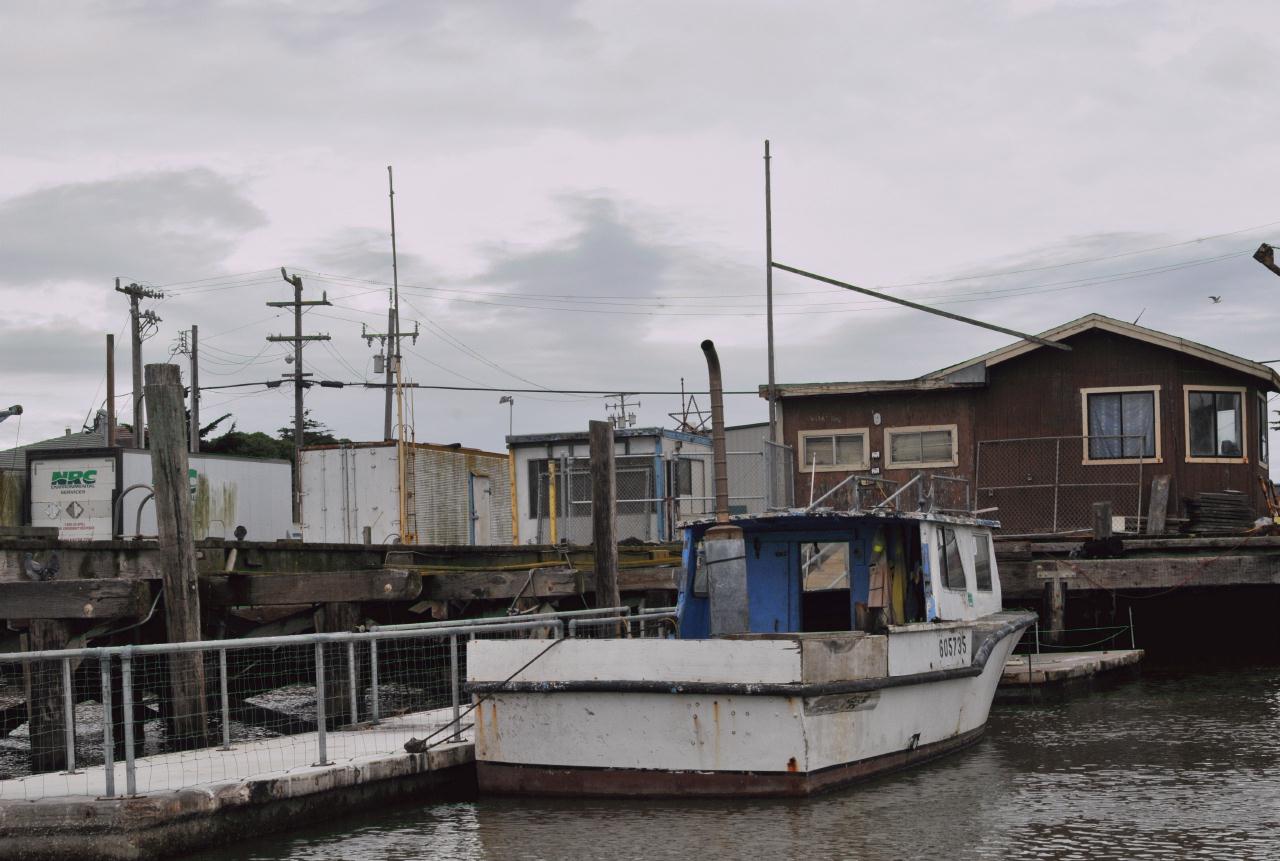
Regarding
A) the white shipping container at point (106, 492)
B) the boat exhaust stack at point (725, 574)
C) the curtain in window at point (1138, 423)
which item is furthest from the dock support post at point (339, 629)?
the white shipping container at point (106, 492)

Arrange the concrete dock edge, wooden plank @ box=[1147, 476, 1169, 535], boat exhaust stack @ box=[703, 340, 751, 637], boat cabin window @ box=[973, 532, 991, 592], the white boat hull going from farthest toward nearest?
wooden plank @ box=[1147, 476, 1169, 535] → boat cabin window @ box=[973, 532, 991, 592] → boat exhaust stack @ box=[703, 340, 751, 637] → the white boat hull → the concrete dock edge

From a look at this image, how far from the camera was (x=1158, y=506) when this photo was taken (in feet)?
81.1

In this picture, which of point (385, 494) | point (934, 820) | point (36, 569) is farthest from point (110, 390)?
point (934, 820)

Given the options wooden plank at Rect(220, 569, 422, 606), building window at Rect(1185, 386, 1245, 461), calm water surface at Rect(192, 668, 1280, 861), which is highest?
building window at Rect(1185, 386, 1245, 461)

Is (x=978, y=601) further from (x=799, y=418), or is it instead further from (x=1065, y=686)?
(x=799, y=418)

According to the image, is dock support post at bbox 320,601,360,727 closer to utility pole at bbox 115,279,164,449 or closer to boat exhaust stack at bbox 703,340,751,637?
boat exhaust stack at bbox 703,340,751,637

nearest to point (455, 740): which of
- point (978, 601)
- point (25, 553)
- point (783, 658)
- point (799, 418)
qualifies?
point (783, 658)

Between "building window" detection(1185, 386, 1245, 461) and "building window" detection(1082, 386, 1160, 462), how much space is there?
0.63 m

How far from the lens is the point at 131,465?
108 feet

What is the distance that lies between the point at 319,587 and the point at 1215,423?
Result: 17.8 meters

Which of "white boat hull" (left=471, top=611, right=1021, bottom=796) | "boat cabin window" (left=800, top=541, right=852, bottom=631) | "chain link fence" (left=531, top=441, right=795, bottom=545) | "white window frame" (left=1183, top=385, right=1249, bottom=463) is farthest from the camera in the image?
"chain link fence" (left=531, top=441, right=795, bottom=545)

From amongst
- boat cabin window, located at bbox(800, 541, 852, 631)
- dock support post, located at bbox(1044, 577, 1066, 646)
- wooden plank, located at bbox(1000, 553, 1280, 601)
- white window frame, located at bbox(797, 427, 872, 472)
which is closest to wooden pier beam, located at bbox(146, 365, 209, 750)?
boat cabin window, located at bbox(800, 541, 852, 631)

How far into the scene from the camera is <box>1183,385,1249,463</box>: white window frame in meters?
25.2

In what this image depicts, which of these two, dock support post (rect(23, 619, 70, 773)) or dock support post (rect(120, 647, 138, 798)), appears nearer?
dock support post (rect(120, 647, 138, 798))
